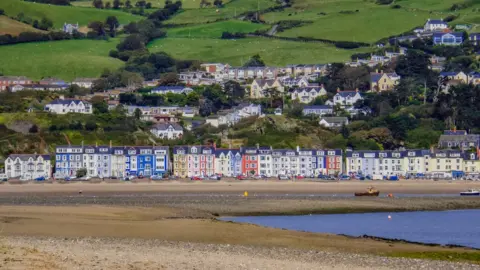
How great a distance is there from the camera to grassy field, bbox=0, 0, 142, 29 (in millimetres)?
139875

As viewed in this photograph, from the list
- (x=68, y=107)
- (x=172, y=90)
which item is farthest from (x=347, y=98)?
(x=68, y=107)

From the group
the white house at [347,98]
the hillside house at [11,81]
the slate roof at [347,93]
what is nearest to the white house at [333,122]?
the white house at [347,98]

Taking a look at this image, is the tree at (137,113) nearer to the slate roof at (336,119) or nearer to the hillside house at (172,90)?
the hillside house at (172,90)

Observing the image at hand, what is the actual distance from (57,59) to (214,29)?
863 inches

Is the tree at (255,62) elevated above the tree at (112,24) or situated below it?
below

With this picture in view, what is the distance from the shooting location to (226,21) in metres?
135

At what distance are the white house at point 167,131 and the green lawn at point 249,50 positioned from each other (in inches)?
1279

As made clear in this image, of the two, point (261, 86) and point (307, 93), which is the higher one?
point (261, 86)

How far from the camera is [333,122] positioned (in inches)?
3364

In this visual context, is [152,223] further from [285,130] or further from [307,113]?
[307,113]

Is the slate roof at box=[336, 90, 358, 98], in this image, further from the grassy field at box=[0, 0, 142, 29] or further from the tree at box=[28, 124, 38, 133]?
the grassy field at box=[0, 0, 142, 29]

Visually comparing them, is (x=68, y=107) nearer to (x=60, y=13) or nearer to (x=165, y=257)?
(x=60, y=13)

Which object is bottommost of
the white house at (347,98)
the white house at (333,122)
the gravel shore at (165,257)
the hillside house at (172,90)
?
the gravel shore at (165,257)

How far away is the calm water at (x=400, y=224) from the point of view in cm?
3653
